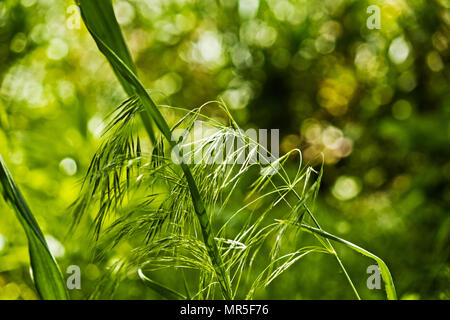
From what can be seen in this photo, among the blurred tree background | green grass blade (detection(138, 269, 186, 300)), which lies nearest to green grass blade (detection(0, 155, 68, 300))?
green grass blade (detection(138, 269, 186, 300))

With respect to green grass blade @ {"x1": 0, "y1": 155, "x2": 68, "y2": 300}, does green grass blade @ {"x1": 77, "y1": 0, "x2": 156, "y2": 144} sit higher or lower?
higher

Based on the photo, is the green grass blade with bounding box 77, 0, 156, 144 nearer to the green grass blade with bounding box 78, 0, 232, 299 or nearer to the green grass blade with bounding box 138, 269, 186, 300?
the green grass blade with bounding box 78, 0, 232, 299

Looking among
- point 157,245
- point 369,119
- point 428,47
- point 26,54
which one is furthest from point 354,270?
point 26,54

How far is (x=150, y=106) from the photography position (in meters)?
0.22

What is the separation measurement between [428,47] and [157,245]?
88 cm

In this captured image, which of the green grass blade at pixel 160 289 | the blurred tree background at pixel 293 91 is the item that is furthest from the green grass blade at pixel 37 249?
the blurred tree background at pixel 293 91

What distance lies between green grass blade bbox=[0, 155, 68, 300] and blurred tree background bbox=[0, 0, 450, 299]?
0.54 metres

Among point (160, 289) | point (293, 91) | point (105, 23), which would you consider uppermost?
point (293, 91)

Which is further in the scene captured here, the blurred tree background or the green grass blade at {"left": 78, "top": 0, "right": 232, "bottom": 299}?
the blurred tree background

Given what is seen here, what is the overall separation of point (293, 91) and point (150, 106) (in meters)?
0.87

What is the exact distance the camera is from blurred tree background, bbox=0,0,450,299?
0.82 meters

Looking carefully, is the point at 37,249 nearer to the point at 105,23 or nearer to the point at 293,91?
the point at 105,23

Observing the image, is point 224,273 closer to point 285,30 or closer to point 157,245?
point 157,245

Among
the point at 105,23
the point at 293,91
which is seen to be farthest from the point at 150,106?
the point at 293,91
